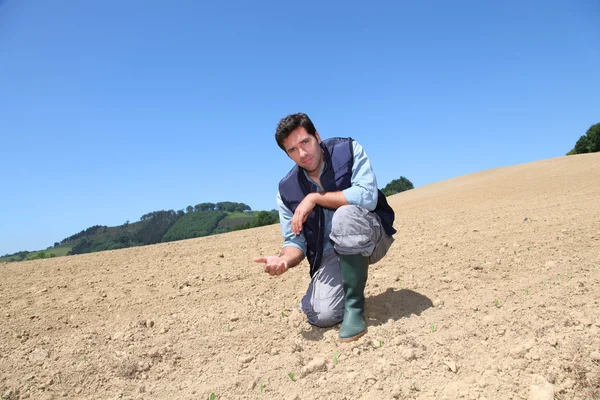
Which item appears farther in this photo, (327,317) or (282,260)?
(327,317)

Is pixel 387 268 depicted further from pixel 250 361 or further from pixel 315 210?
pixel 250 361

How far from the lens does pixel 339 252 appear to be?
271cm

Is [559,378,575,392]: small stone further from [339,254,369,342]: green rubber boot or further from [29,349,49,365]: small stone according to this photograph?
[29,349,49,365]: small stone

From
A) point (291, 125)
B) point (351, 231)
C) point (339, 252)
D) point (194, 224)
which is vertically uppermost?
point (194, 224)

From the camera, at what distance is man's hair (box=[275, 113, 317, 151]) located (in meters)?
2.80

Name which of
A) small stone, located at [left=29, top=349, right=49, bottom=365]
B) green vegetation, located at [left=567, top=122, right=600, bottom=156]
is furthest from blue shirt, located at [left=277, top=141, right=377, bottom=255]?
green vegetation, located at [left=567, top=122, right=600, bottom=156]

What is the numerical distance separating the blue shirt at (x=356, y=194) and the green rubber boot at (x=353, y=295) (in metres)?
0.35

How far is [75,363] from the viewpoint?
9.10ft

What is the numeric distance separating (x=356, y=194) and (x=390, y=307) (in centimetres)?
96

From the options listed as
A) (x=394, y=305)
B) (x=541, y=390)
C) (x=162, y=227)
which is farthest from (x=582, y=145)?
(x=162, y=227)

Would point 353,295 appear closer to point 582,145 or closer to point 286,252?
point 286,252

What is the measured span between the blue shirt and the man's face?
0.35 ft

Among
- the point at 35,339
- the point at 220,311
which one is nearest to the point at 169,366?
the point at 220,311

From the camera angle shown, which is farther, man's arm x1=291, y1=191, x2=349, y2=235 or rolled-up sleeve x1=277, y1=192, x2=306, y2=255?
rolled-up sleeve x1=277, y1=192, x2=306, y2=255
